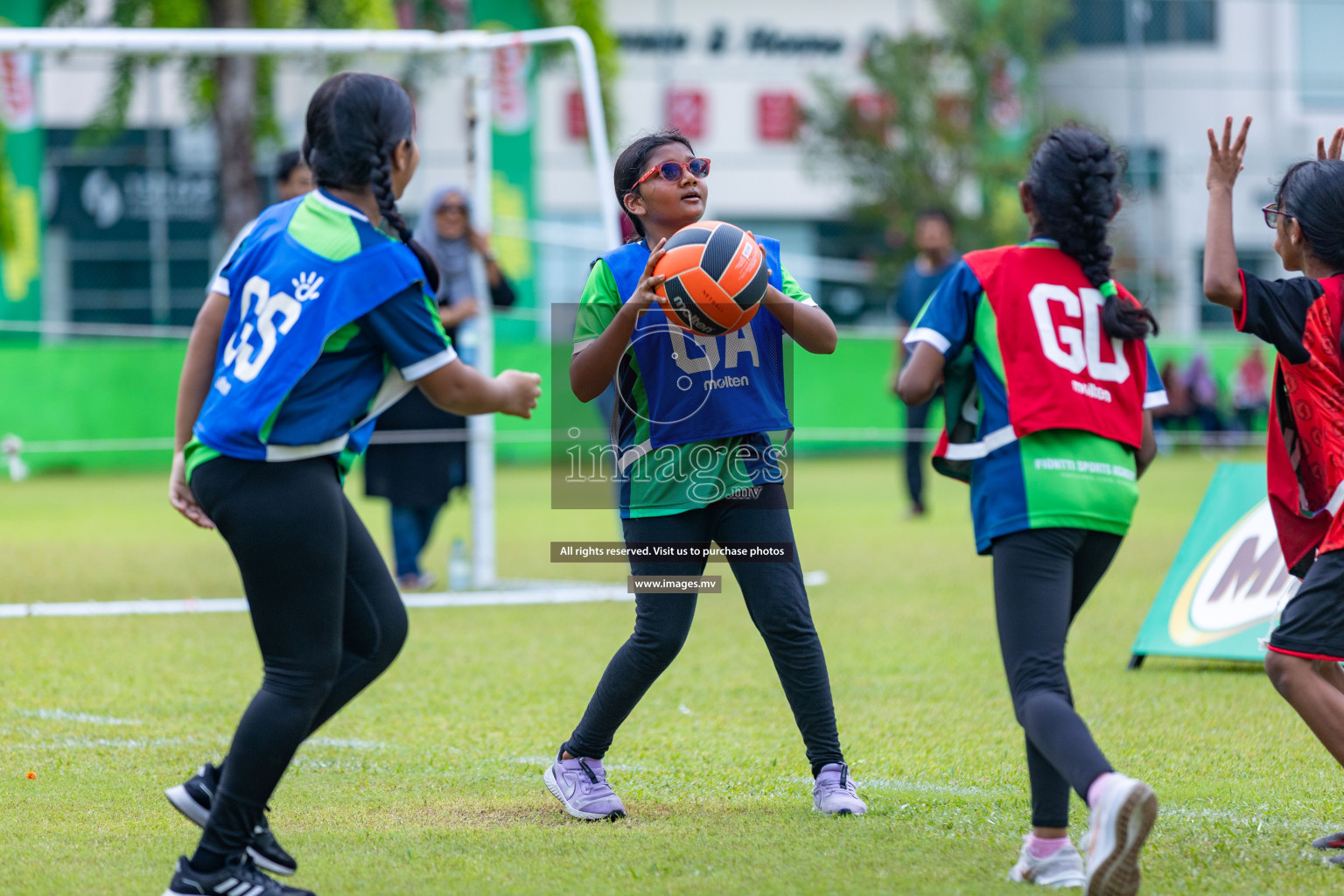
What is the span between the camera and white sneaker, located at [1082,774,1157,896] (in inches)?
124

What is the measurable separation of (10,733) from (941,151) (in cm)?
2483

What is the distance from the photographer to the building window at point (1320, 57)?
107ft

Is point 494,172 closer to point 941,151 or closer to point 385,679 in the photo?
point 941,151

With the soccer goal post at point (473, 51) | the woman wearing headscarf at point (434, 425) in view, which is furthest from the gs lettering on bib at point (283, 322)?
the woman wearing headscarf at point (434, 425)

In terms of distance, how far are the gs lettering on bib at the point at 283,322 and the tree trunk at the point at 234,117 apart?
16.7 meters

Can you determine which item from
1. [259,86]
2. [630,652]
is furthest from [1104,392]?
[259,86]

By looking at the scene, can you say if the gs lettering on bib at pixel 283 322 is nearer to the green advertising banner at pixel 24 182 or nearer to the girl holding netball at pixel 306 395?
the girl holding netball at pixel 306 395

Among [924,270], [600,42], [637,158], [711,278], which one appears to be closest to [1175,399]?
[600,42]

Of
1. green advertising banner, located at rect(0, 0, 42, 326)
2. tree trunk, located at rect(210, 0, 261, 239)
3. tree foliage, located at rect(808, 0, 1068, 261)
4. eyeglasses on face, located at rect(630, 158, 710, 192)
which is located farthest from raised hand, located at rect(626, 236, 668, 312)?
tree foliage, located at rect(808, 0, 1068, 261)

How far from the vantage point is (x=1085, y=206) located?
11.9 ft

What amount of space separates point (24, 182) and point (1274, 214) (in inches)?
1016

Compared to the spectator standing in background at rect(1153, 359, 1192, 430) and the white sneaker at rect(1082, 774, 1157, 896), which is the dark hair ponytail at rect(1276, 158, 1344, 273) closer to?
the white sneaker at rect(1082, 774, 1157, 896)

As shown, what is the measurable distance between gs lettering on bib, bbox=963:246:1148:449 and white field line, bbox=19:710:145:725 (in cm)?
360

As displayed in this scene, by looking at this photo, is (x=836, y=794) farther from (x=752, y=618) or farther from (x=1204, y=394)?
(x=1204, y=394)
